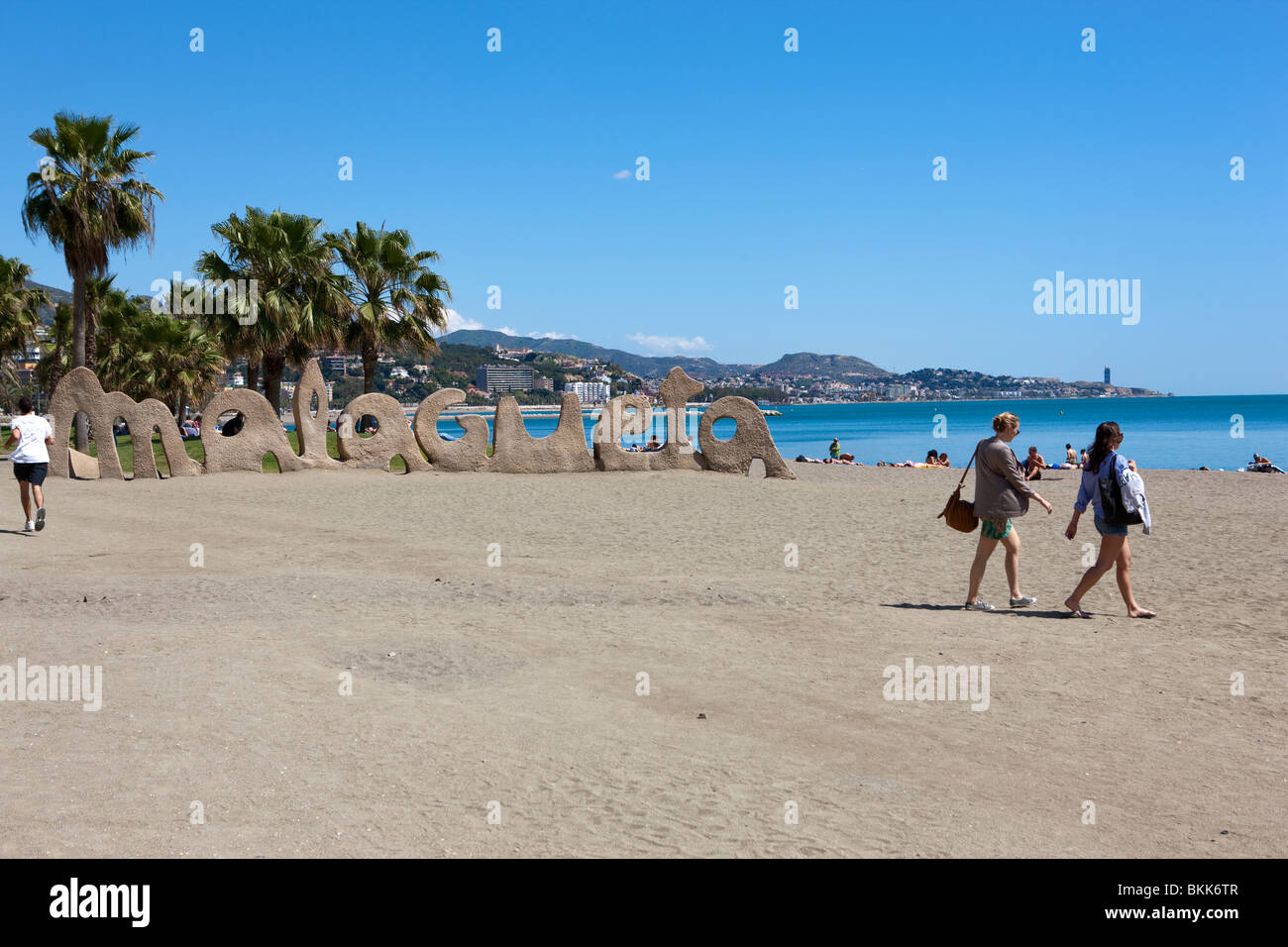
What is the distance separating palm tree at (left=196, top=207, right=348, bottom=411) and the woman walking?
23.1 metres

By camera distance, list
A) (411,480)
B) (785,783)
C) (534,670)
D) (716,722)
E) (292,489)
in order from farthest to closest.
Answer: (411,480)
(292,489)
(534,670)
(716,722)
(785,783)

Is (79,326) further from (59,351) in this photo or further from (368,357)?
(59,351)

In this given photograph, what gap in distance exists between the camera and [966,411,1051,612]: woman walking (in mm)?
9016

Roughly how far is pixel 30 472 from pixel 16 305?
86.8ft

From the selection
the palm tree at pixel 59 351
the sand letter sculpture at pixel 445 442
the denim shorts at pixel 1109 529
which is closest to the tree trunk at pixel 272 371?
the sand letter sculpture at pixel 445 442

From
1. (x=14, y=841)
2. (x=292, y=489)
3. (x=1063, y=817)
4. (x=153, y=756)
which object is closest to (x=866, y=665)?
(x=1063, y=817)

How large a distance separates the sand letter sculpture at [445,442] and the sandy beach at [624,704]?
29.9 ft

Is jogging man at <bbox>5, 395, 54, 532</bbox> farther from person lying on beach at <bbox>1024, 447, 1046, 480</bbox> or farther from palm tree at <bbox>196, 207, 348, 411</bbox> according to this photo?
person lying on beach at <bbox>1024, 447, 1046, 480</bbox>

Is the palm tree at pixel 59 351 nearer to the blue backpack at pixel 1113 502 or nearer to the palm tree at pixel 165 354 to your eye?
the palm tree at pixel 165 354

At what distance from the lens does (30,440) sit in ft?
41.7

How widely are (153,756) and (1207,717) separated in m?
6.43

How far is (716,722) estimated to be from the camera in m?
6.06

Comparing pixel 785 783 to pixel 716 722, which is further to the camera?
pixel 716 722
